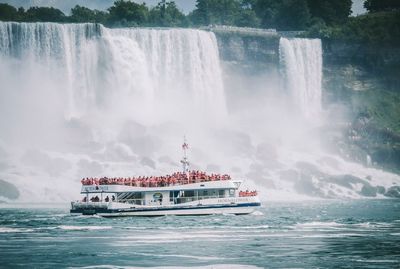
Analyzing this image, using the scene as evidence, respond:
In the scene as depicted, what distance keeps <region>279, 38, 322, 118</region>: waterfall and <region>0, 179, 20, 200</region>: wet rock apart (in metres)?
55.5

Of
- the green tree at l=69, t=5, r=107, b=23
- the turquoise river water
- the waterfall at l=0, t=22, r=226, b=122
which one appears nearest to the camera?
the turquoise river water

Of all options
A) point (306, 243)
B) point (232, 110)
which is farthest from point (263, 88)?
point (306, 243)

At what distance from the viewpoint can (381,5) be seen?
587 feet

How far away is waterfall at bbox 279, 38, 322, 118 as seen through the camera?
6014 inches

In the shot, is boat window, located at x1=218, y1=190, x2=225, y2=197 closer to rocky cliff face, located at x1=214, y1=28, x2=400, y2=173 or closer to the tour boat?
the tour boat

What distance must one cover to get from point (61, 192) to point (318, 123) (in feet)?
183

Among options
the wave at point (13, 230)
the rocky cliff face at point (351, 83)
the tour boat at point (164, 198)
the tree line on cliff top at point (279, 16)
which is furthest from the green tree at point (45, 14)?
the wave at point (13, 230)

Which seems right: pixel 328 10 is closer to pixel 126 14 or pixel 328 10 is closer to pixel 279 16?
pixel 279 16

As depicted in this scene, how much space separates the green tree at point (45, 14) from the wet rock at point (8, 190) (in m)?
60.6

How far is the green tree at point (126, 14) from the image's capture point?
175 metres

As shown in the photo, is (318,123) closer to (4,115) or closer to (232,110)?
(232,110)

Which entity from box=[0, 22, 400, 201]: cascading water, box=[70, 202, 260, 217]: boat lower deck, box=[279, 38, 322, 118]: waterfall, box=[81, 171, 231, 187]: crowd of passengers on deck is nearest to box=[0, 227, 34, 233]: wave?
box=[70, 202, 260, 217]: boat lower deck

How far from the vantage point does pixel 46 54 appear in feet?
427

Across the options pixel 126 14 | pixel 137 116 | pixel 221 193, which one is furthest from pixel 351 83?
pixel 221 193
